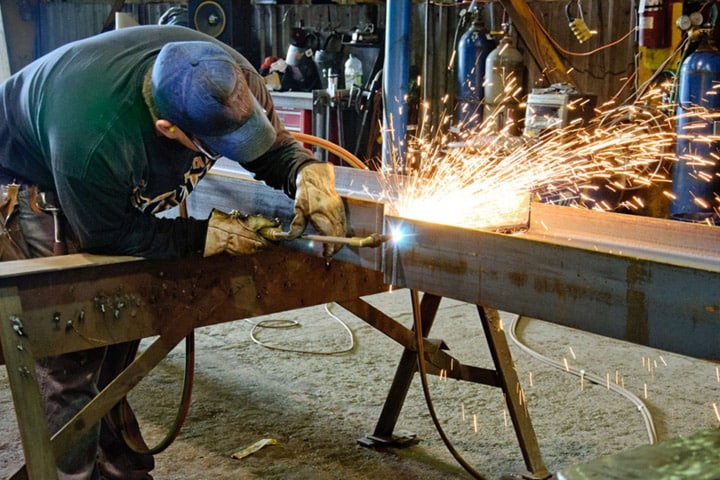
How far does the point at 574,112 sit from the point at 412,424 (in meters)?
3.04

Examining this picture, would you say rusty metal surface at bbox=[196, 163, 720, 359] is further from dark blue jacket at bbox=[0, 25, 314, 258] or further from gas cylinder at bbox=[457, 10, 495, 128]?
gas cylinder at bbox=[457, 10, 495, 128]

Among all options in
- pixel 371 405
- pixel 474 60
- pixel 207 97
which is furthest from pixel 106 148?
pixel 474 60

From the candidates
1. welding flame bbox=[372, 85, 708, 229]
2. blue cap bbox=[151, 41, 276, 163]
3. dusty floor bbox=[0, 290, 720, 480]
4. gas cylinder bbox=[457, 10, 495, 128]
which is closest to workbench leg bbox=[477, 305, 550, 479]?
dusty floor bbox=[0, 290, 720, 480]

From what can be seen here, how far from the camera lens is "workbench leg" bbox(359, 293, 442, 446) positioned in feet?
10.4

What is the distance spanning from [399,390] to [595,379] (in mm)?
1124

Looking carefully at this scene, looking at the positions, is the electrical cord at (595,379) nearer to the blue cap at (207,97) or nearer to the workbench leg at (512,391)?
the workbench leg at (512,391)

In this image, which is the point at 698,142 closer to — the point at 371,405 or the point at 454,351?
the point at 454,351

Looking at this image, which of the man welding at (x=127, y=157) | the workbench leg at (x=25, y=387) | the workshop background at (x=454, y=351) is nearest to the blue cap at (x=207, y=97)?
the man welding at (x=127, y=157)

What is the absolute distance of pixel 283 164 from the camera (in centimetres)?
261

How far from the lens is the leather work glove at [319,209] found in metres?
2.42

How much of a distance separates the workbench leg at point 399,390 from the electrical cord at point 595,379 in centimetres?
88

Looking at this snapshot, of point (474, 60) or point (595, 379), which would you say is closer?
point (595, 379)

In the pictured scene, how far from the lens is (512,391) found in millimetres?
3000

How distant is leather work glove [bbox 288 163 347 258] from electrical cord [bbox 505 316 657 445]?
4.90 ft
